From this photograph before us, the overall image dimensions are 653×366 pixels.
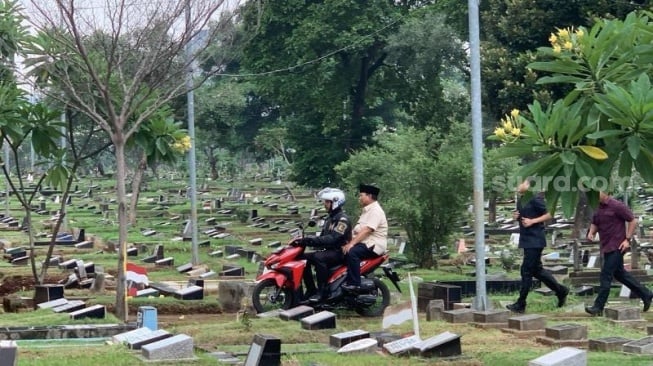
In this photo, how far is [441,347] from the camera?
901cm

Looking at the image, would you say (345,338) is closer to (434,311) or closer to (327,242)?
(434,311)

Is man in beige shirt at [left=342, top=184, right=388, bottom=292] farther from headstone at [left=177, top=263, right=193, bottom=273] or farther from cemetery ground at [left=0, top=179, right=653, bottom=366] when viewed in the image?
headstone at [left=177, top=263, right=193, bottom=273]

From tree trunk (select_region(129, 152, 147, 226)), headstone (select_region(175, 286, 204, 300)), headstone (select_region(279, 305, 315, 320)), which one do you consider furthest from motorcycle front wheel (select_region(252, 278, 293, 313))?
tree trunk (select_region(129, 152, 147, 226))

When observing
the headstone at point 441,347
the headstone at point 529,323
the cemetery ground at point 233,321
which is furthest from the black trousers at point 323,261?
the headstone at point 441,347

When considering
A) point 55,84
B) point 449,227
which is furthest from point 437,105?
point 55,84

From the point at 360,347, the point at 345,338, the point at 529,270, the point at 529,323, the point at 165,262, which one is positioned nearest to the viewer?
the point at 360,347

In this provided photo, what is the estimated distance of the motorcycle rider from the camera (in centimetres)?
1333

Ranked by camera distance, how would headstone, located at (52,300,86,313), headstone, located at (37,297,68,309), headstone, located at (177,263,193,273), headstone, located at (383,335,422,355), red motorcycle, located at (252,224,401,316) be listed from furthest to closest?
headstone, located at (177,263,193,273)
headstone, located at (37,297,68,309)
red motorcycle, located at (252,224,401,316)
headstone, located at (52,300,86,313)
headstone, located at (383,335,422,355)

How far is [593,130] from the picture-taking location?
6.88 meters

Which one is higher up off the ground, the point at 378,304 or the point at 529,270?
the point at 529,270

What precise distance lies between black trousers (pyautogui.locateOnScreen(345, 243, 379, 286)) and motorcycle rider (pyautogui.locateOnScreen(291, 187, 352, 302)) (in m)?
0.23

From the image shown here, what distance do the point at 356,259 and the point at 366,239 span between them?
0.27m

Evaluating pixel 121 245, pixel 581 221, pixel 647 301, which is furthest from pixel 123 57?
pixel 581 221

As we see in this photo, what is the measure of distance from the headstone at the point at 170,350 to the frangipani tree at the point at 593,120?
3.36 m
